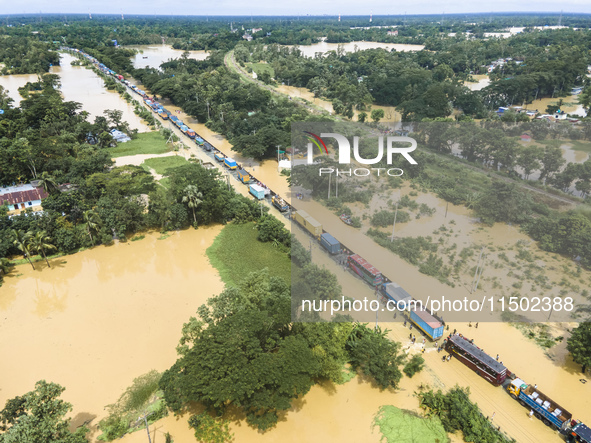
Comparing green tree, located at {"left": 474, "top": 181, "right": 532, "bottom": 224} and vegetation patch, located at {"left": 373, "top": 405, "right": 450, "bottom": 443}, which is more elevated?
green tree, located at {"left": 474, "top": 181, "right": 532, "bottom": 224}

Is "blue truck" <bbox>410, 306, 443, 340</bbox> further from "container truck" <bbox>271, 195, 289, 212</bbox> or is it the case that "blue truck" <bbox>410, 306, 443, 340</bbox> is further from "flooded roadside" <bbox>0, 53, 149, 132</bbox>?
"flooded roadside" <bbox>0, 53, 149, 132</bbox>

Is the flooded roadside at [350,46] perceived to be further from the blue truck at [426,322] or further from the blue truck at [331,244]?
the blue truck at [426,322]

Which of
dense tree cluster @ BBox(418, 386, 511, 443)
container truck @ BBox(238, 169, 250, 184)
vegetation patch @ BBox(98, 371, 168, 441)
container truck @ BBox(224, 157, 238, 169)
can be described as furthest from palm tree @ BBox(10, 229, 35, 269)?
dense tree cluster @ BBox(418, 386, 511, 443)

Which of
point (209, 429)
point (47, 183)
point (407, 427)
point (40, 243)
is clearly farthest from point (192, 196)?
point (407, 427)

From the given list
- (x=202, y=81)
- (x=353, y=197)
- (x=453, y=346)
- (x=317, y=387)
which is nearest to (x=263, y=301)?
(x=317, y=387)

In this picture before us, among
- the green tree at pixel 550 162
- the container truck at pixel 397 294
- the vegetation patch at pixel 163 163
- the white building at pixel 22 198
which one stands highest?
the green tree at pixel 550 162

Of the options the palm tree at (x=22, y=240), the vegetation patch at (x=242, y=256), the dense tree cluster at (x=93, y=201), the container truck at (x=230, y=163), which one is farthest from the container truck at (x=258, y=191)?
the palm tree at (x=22, y=240)
